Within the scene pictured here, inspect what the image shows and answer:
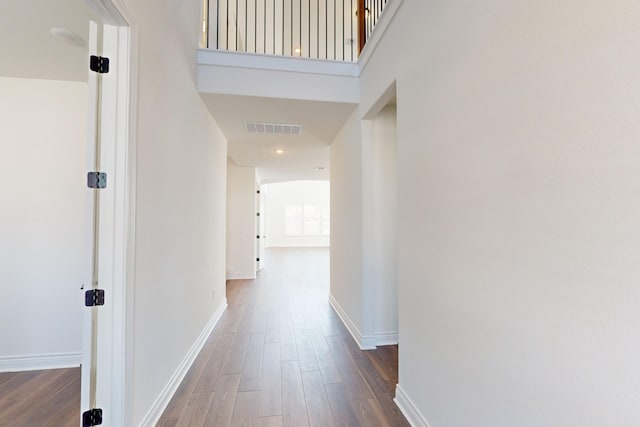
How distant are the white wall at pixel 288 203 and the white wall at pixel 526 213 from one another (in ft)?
39.1

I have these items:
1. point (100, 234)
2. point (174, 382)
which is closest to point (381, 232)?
point (174, 382)

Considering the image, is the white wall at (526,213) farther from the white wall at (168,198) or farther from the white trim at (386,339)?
the white wall at (168,198)

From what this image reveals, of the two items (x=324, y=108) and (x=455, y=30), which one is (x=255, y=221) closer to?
(x=324, y=108)

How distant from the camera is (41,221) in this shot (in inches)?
94.2

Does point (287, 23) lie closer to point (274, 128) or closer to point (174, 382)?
point (274, 128)

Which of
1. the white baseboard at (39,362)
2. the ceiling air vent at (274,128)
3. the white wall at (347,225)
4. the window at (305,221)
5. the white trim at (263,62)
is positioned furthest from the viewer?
the window at (305,221)

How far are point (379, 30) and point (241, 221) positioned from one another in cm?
479

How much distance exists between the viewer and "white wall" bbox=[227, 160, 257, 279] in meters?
6.16

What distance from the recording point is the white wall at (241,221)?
616 centimetres

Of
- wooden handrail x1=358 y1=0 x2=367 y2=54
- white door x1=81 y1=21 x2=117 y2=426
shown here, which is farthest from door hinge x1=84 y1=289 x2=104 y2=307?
wooden handrail x1=358 y1=0 x2=367 y2=54

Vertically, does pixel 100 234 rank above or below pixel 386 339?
above

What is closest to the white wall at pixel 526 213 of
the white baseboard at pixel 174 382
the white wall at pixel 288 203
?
the white baseboard at pixel 174 382

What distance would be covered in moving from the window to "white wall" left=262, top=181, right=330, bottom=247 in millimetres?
145

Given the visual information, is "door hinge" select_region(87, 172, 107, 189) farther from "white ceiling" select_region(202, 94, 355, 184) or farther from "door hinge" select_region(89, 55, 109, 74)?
"white ceiling" select_region(202, 94, 355, 184)
